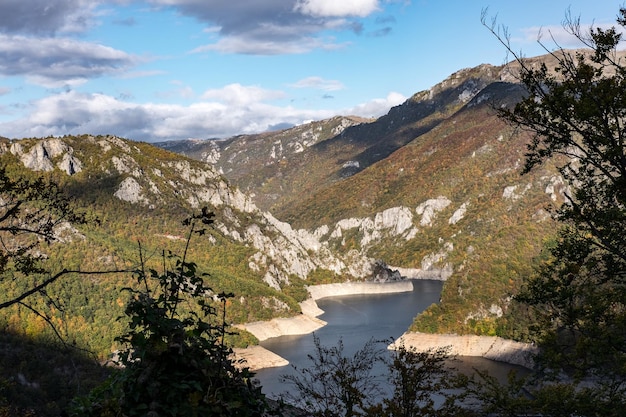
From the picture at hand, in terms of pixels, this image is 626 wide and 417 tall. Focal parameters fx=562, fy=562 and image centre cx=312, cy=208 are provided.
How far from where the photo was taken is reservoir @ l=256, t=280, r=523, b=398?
109375 mm

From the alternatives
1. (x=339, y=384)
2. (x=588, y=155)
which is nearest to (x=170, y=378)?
(x=588, y=155)

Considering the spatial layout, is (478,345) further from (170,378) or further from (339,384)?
(170,378)

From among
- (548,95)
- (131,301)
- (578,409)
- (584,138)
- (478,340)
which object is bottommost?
(478,340)

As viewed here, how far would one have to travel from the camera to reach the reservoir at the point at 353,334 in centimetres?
10938

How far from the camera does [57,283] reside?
14738 cm

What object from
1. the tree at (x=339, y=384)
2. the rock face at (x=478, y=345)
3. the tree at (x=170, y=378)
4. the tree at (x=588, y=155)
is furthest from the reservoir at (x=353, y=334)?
the tree at (x=170, y=378)

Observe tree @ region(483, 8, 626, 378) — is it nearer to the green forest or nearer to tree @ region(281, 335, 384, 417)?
the green forest

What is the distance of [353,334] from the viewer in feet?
470

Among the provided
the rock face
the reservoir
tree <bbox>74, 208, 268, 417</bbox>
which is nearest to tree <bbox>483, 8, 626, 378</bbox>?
tree <bbox>74, 208, 268, 417</bbox>

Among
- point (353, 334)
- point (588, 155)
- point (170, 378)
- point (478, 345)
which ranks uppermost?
→ point (588, 155)

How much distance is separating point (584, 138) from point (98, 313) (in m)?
136

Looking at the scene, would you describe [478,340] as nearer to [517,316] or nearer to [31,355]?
[517,316]

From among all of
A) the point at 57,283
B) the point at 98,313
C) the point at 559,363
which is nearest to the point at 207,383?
the point at 559,363

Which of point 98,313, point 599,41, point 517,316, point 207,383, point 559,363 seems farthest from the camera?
point 98,313
